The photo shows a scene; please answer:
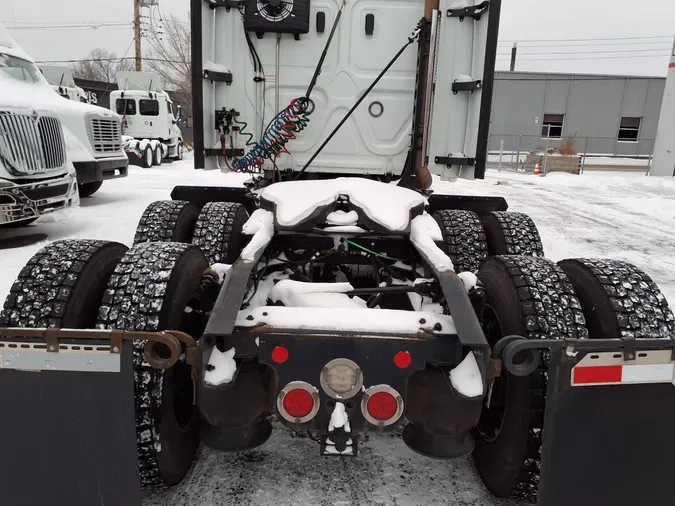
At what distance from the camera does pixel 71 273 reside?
7.39ft

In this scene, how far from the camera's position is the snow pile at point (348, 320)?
1905mm

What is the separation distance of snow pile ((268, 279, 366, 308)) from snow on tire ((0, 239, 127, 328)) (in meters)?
0.79

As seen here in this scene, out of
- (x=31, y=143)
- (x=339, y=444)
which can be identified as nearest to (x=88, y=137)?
(x=31, y=143)

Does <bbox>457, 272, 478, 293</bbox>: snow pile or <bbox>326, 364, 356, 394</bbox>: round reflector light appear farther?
<bbox>457, 272, 478, 293</bbox>: snow pile

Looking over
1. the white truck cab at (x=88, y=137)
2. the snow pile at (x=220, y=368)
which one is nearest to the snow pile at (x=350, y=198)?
the snow pile at (x=220, y=368)

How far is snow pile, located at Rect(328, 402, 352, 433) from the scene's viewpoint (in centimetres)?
189

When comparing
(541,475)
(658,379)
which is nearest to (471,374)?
(541,475)

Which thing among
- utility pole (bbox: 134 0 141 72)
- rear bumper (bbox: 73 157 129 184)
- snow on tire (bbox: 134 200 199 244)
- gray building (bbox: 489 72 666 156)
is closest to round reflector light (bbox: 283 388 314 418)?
snow on tire (bbox: 134 200 199 244)

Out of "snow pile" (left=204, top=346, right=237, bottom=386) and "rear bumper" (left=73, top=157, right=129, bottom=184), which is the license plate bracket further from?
"rear bumper" (left=73, top=157, right=129, bottom=184)

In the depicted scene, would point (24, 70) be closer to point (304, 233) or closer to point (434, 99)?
point (434, 99)

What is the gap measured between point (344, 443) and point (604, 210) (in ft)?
37.4

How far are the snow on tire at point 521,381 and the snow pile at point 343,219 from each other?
0.87m

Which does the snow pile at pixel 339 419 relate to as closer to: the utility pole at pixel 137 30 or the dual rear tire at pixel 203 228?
the dual rear tire at pixel 203 228

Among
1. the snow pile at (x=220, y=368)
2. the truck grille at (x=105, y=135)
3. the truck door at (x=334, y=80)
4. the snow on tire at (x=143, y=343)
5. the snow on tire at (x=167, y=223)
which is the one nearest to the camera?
the snow pile at (x=220, y=368)
